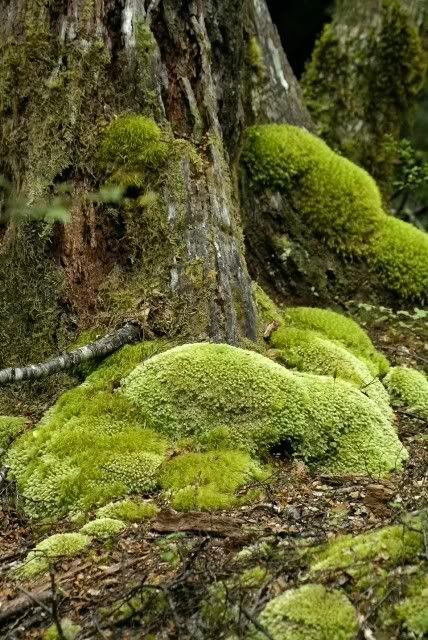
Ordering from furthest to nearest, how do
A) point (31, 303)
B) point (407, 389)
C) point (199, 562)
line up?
point (407, 389) → point (31, 303) → point (199, 562)

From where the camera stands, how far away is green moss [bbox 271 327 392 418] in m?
5.84

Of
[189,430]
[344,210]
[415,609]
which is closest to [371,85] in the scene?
[344,210]

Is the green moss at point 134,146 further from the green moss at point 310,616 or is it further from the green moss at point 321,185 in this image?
the green moss at point 310,616

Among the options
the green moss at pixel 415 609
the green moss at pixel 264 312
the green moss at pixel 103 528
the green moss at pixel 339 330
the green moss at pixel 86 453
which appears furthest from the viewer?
the green moss at pixel 339 330

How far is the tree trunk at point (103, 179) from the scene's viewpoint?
584 centimetres

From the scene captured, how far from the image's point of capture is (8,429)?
5.30m

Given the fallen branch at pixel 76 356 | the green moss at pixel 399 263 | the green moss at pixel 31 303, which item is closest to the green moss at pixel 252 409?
the fallen branch at pixel 76 356

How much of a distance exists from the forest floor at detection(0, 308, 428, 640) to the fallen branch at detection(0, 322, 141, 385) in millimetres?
735

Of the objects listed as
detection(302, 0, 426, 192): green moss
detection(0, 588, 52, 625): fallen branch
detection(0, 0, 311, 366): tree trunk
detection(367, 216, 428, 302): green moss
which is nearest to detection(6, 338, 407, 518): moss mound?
detection(0, 0, 311, 366): tree trunk

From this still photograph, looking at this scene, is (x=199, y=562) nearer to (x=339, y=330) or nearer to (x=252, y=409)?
(x=252, y=409)

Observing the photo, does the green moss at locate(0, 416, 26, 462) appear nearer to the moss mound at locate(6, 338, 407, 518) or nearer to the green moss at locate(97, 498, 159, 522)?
the moss mound at locate(6, 338, 407, 518)

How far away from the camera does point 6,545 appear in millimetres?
4262

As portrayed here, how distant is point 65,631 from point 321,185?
20.3ft

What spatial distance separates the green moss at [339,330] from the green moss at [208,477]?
2231mm
